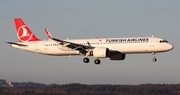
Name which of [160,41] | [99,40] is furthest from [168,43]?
[99,40]

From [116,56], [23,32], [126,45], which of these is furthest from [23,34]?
[126,45]

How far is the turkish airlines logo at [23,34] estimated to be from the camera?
9762cm

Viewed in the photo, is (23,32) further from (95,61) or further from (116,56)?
(116,56)

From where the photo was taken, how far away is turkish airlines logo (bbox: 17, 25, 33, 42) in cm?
9762

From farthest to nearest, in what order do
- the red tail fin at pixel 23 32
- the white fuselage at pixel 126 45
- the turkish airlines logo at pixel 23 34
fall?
the turkish airlines logo at pixel 23 34
the red tail fin at pixel 23 32
the white fuselage at pixel 126 45

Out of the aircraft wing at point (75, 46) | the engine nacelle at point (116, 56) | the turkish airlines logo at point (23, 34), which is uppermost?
the turkish airlines logo at point (23, 34)

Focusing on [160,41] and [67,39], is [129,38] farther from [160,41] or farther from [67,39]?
[67,39]

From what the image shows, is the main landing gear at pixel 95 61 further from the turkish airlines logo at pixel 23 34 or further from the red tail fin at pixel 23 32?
the turkish airlines logo at pixel 23 34

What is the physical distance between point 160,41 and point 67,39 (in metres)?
18.4

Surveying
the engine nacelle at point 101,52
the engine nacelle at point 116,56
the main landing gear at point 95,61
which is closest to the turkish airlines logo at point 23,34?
the main landing gear at point 95,61

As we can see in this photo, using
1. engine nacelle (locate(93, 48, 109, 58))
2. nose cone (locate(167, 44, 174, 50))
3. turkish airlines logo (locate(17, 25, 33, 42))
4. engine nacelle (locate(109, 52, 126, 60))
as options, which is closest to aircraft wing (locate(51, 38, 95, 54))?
engine nacelle (locate(93, 48, 109, 58))

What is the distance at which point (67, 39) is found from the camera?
303 ft

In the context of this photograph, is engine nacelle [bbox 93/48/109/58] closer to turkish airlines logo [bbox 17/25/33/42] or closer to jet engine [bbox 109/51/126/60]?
jet engine [bbox 109/51/126/60]

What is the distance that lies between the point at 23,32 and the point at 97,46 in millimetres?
19330
